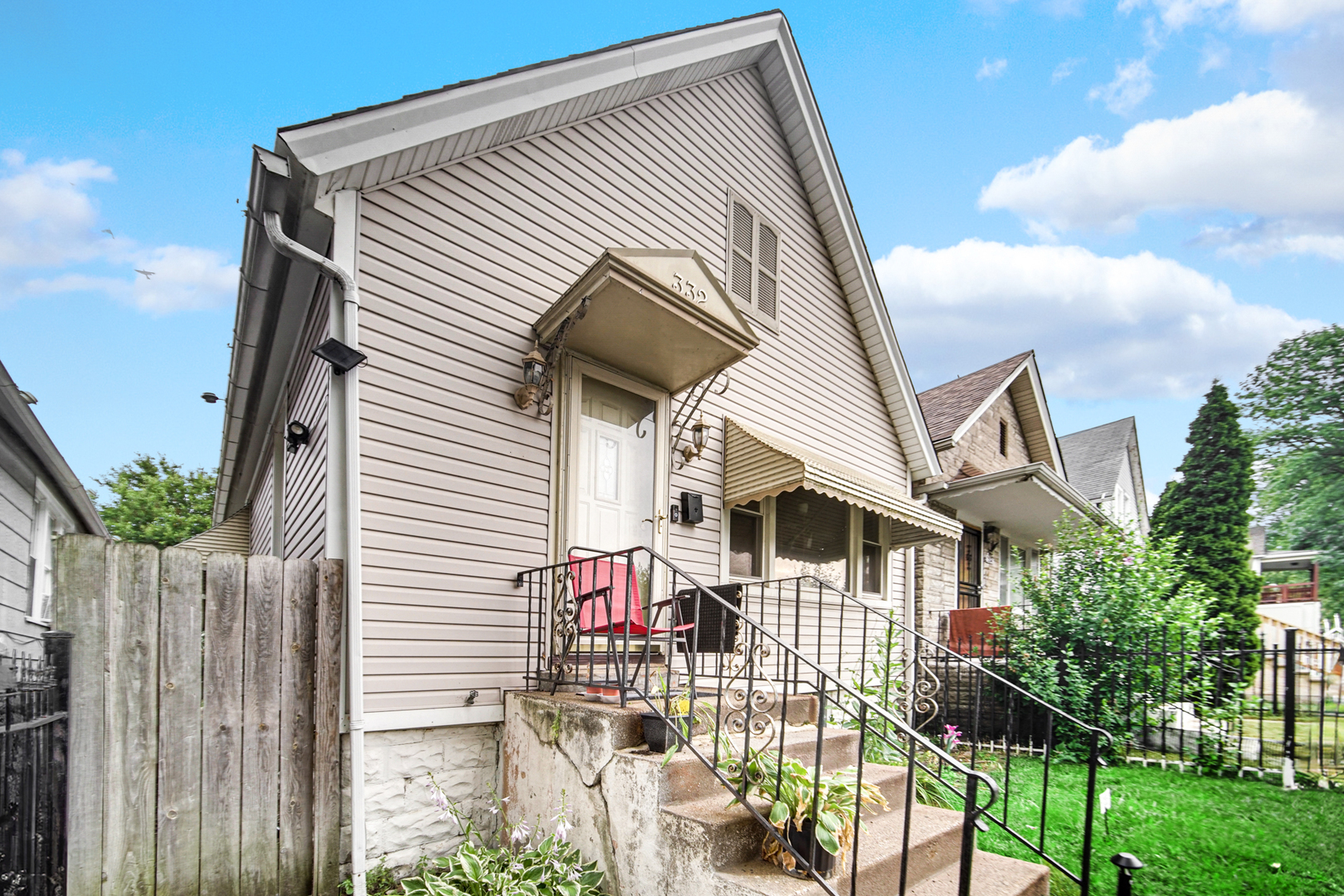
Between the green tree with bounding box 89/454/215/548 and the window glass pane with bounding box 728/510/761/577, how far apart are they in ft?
91.3

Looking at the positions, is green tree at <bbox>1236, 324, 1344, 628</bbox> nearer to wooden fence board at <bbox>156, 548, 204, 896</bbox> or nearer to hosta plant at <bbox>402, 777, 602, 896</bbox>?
hosta plant at <bbox>402, 777, 602, 896</bbox>

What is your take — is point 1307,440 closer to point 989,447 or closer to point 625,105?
point 989,447

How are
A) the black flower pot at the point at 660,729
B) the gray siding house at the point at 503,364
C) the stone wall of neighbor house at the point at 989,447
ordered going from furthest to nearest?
1. the stone wall of neighbor house at the point at 989,447
2. the gray siding house at the point at 503,364
3. the black flower pot at the point at 660,729

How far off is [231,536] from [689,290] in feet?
33.6

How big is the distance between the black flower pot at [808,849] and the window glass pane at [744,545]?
367 centimetres

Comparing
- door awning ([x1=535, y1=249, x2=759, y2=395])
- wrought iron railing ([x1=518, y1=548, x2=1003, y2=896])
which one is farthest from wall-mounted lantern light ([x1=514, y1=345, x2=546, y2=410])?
wrought iron railing ([x1=518, y1=548, x2=1003, y2=896])

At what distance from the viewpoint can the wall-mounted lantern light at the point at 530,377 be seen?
492 cm

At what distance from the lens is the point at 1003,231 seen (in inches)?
2306

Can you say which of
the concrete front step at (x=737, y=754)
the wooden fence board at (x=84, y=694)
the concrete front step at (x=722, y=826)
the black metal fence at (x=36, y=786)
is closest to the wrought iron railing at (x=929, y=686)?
the concrete front step at (x=737, y=754)

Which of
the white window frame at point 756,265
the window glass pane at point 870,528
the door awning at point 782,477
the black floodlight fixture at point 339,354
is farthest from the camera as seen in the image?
the window glass pane at point 870,528

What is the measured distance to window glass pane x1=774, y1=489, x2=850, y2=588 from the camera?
7621mm

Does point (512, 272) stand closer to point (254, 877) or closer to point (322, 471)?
point (322, 471)

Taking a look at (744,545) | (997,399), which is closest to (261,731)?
(744,545)

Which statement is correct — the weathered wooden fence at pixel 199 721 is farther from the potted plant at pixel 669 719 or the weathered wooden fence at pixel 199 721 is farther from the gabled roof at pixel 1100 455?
the gabled roof at pixel 1100 455
